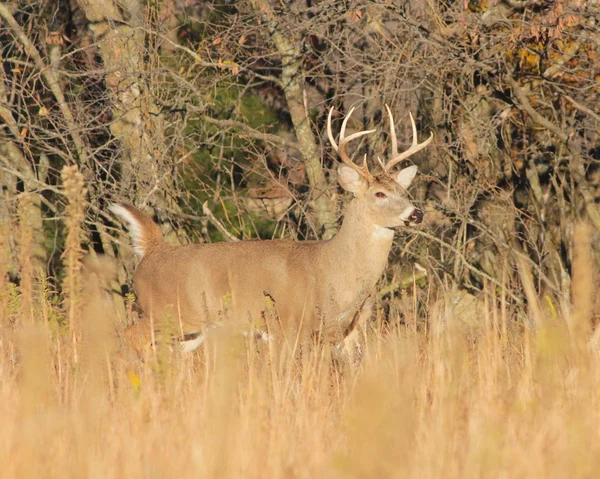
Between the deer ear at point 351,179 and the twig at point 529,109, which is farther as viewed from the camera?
the twig at point 529,109

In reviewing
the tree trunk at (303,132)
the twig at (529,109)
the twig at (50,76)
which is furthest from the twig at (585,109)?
the twig at (50,76)

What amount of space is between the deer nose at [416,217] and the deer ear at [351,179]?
453 millimetres

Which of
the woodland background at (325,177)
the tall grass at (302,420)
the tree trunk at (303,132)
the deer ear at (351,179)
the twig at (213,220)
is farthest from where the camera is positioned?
the twig at (213,220)

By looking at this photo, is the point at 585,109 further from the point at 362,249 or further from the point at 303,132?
the point at 303,132

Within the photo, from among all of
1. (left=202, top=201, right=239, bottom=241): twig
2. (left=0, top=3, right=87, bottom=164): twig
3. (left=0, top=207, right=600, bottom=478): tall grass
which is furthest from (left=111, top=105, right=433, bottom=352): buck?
(left=0, top=207, right=600, bottom=478): tall grass

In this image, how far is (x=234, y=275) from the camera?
6500mm

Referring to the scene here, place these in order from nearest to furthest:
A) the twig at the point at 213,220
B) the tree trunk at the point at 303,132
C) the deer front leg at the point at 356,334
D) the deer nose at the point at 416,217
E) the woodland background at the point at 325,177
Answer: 1. the woodland background at the point at 325,177
2. the deer front leg at the point at 356,334
3. the deer nose at the point at 416,217
4. the tree trunk at the point at 303,132
5. the twig at the point at 213,220

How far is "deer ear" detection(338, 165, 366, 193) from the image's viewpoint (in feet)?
21.4

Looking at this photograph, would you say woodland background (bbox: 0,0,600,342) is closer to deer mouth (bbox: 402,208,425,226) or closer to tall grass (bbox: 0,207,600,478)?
deer mouth (bbox: 402,208,425,226)

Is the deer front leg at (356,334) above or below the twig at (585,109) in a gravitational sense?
below

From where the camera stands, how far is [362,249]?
6.40 metres

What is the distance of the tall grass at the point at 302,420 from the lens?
2977 millimetres

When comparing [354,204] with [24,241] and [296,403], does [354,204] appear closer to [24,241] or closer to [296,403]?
[296,403]

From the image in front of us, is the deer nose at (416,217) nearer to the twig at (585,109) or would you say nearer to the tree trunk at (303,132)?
the twig at (585,109)
